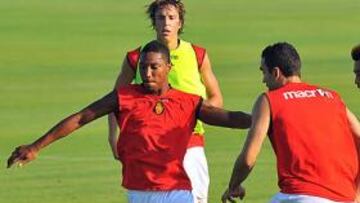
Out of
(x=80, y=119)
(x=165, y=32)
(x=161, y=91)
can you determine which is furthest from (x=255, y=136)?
(x=165, y=32)

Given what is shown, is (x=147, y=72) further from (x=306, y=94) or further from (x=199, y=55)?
(x=199, y=55)

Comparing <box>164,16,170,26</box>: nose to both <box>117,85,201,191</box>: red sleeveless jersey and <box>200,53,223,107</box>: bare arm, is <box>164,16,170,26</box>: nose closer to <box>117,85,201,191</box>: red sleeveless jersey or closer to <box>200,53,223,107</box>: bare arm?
<box>200,53,223,107</box>: bare arm

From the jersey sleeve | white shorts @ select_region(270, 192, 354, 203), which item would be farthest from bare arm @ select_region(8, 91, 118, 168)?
the jersey sleeve

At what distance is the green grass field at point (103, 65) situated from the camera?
17906mm

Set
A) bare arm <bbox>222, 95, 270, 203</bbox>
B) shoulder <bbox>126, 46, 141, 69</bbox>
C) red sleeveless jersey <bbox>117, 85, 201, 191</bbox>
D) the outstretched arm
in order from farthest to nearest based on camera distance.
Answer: shoulder <bbox>126, 46, 141, 69</bbox> < the outstretched arm < red sleeveless jersey <bbox>117, 85, 201, 191</bbox> < bare arm <bbox>222, 95, 270, 203</bbox>

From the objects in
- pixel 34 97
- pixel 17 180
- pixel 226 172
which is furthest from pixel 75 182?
pixel 34 97

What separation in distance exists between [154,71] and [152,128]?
0.43 meters

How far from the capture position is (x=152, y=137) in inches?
388

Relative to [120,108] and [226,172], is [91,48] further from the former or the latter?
[120,108]

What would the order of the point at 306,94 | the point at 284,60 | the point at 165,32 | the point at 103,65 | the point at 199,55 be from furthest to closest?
the point at 103,65, the point at 199,55, the point at 165,32, the point at 284,60, the point at 306,94

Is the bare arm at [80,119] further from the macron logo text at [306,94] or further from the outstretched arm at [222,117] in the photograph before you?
the macron logo text at [306,94]

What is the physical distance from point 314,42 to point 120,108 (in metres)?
27.6

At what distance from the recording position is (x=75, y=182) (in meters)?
17.8

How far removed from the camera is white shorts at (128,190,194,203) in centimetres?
995
